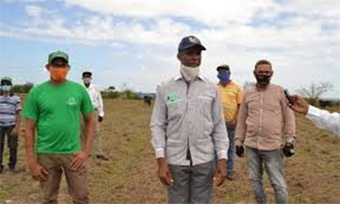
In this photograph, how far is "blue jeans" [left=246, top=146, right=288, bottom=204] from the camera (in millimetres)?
5957

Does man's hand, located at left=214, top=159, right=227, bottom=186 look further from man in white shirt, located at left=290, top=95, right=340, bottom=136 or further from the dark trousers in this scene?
the dark trousers

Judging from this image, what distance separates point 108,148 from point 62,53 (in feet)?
26.5

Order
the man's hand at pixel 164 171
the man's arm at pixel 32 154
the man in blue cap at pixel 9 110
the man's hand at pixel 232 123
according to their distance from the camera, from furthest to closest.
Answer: the man in blue cap at pixel 9 110
the man's hand at pixel 232 123
the man's arm at pixel 32 154
the man's hand at pixel 164 171

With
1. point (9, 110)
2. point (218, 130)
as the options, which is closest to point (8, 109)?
point (9, 110)

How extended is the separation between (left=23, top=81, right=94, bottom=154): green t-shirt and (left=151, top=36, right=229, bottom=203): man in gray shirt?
3.77 ft

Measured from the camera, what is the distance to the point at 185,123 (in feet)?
14.7

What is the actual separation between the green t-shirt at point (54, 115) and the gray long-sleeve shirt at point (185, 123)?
1.15 meters

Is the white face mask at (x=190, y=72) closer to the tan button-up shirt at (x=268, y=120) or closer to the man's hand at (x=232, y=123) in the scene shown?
the tan button-up shirt at (x=268, y=120)

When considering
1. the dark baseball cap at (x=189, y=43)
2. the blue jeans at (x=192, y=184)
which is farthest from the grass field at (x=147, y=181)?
the dark baseball cap at (x=189, y=43)

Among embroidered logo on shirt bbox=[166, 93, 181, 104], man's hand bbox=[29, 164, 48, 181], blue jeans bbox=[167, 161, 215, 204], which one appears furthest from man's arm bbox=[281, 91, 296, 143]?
man's hand bbox=[29, 164, 48, 181]

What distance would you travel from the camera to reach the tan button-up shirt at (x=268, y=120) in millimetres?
5961

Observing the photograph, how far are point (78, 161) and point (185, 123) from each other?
145cm

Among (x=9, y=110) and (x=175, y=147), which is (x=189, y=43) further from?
(x=9, y=110)

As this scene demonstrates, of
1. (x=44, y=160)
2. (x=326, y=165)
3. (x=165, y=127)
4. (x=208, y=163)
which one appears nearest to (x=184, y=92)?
(x=165, y=127)
